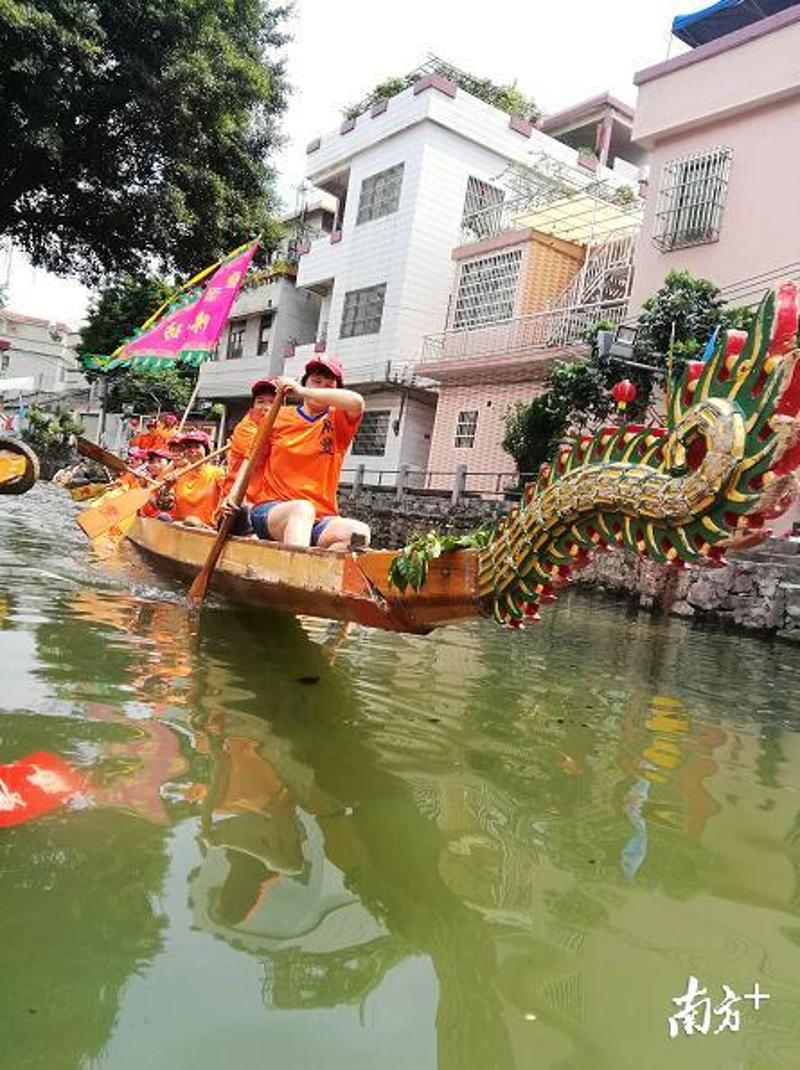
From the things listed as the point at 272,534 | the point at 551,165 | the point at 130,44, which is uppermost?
the point at 551,165

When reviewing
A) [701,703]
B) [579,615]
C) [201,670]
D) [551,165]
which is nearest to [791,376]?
[201,670]

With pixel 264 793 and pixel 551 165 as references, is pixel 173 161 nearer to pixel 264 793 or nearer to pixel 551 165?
pixel 551 165

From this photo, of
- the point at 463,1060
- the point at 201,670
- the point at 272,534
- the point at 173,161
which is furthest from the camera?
the point at 173,161

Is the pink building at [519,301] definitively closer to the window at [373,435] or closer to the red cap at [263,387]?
the window at [373,435]

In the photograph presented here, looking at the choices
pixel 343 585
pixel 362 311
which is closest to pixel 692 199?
pixel 362 311

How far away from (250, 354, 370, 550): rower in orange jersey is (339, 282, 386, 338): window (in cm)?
1837

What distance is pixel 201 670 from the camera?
513 cm

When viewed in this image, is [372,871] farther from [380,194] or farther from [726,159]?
[380,194]

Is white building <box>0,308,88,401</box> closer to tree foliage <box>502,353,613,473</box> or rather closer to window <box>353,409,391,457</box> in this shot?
window <box>353,409,391,457</box>

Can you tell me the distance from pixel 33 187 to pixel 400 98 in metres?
11.8

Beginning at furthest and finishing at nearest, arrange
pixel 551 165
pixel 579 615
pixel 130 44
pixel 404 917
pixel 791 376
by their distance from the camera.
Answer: pixel 551 165, pixel 130 44, pixel 579 615, pixel 791 376, pixel 404 917

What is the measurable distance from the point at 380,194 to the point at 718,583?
16.9 m

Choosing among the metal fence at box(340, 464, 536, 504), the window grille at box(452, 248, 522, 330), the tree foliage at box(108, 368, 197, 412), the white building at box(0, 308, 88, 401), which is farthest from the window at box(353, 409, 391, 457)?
the white building at box(0, 308, 88, 401)

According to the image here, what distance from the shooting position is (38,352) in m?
57.0
